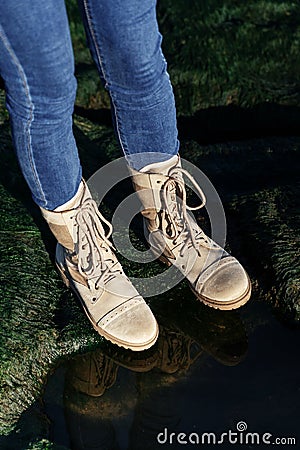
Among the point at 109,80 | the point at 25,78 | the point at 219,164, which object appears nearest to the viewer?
the point at 25,78

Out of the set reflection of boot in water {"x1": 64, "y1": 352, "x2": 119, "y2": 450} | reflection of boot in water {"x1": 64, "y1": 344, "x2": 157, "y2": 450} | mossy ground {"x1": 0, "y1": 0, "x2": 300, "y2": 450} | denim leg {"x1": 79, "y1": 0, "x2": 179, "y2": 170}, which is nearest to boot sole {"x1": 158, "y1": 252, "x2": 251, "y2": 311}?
mossy ground {"x1": 0, "y1": 0, "x2": 300, "y2": 450}

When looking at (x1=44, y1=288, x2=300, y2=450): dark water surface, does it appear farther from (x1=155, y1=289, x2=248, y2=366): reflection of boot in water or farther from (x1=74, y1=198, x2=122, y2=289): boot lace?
(x1=74, y1=198, x2=122, y2=289): boot lace

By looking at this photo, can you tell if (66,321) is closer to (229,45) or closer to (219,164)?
(219,164)

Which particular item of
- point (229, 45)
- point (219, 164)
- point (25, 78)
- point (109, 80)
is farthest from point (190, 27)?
point (25, 78)

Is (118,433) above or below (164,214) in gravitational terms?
below

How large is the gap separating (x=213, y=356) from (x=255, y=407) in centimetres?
23

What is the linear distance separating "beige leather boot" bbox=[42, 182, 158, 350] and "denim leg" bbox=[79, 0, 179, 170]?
23cm

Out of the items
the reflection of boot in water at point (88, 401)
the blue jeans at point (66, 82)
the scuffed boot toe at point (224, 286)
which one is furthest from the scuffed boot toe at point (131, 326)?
the blue jeans at point (66, 82)

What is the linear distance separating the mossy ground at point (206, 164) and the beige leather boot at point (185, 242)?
16 centimetres

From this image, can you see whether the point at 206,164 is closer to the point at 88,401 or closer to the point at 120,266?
the point at 120,266

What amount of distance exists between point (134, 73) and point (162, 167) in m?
0.36

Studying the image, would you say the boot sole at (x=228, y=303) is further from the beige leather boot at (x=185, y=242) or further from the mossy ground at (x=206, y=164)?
the mossy ground at (x=206, y=164)

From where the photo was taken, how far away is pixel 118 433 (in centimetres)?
208

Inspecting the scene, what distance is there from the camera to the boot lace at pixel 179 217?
227 cm
